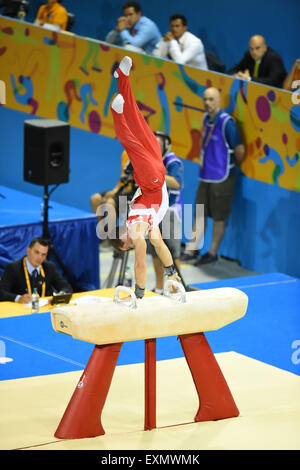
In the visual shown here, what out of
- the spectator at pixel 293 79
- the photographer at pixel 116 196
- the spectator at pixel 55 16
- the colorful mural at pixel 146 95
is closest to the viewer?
the photographer at pixel 116 196

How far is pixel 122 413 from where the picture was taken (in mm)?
4816

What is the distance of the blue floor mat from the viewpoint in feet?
18.6

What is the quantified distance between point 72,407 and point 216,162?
4.65 metres

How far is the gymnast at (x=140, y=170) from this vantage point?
14.9 feet

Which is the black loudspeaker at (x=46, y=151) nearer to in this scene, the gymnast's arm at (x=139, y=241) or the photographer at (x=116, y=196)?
the photographer at (x=116, y=196)

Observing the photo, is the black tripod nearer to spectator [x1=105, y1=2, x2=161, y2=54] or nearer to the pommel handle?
spectator [x1=105, y1=2, x2=161, y2=54]

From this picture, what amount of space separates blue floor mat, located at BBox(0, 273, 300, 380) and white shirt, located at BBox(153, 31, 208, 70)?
10.1 ft

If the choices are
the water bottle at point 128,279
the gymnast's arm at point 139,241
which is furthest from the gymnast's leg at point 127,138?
the water bottle at point 128,279

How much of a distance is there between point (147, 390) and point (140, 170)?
3.69 feet

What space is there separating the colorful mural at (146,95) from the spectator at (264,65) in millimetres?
211

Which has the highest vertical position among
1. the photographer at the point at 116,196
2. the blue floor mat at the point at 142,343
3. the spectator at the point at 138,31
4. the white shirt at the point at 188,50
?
the spectator at the point at 138,31

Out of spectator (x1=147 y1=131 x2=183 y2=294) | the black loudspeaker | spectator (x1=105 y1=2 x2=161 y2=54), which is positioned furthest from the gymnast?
spectator (x1=105 y1=2 x2=161 y2=54)

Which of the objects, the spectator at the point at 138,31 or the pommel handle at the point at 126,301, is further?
the spectator at the point at 138,31
